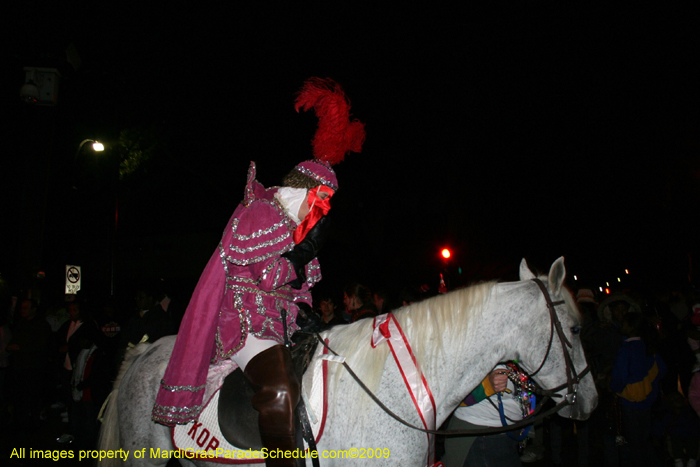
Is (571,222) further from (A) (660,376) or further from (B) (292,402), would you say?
(B) (292,402)

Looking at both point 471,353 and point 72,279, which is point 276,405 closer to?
point 471,353

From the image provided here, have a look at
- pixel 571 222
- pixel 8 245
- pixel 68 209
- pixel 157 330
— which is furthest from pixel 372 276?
pixel 8 245

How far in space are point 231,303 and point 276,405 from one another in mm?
772

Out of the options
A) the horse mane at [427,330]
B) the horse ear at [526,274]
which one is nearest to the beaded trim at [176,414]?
the horse mane at [427,330]

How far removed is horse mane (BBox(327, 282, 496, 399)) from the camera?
2.48 m

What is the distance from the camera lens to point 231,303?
282cm

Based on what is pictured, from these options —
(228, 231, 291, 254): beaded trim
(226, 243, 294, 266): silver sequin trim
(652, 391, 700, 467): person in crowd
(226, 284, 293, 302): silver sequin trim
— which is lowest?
(652, 391, 700, 467): person in crowd

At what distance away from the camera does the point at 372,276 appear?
18.1 m

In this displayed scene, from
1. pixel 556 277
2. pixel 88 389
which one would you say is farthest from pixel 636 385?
pixel 88 389

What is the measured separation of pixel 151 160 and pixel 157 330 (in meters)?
16.9

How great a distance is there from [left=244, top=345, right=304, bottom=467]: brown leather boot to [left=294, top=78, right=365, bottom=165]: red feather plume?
1.61 m

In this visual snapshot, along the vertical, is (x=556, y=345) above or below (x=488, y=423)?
above

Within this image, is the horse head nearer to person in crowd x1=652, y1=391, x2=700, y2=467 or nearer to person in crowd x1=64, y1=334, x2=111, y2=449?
person in crowd x1=652, y1=391, x2=700, y2=467

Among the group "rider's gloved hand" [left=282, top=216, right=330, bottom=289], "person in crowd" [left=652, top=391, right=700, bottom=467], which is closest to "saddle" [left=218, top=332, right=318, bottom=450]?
"rider's gloved hand" [left=282, top=216, right=330, bottom=289]
